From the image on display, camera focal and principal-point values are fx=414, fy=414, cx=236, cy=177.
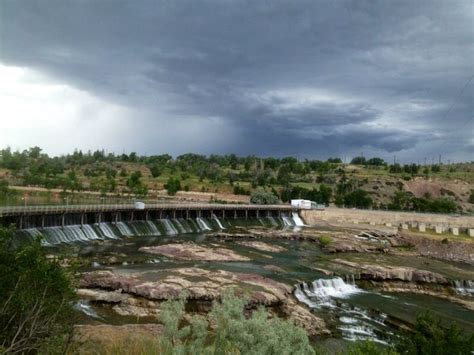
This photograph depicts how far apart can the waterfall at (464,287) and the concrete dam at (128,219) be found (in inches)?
1583

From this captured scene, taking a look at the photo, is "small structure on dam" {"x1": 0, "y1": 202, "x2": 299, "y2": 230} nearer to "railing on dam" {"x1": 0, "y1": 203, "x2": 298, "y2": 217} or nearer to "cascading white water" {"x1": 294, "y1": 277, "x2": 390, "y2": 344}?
"railing on dam" {"x1": 0, "y1": 203, "x2": 298, "y2": 217}

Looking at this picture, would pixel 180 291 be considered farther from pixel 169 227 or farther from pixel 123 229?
pixel 169 227

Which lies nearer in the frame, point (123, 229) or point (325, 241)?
point (123, 229)

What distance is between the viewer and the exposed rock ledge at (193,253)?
43.8 metres

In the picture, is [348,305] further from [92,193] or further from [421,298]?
[92,193]

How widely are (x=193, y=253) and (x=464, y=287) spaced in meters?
29.4

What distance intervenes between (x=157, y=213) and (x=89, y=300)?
50242mm

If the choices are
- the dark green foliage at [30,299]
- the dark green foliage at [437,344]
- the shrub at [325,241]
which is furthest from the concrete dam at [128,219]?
the dark green foliage at [437,344]

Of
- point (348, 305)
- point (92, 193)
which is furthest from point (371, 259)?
point (92, 193)

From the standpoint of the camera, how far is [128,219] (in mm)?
69500

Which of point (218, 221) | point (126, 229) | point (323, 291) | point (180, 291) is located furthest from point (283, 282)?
point (218, 221)

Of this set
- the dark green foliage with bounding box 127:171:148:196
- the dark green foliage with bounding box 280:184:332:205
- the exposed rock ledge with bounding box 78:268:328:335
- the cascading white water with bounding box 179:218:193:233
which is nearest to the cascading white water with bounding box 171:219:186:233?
the cascading white water with bounding box 179:218:193:233

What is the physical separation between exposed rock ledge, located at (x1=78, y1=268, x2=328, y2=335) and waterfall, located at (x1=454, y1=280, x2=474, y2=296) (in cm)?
2140

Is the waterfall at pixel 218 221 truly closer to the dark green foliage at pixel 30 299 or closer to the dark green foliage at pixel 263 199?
the dark green foliage at pixel 263 199
